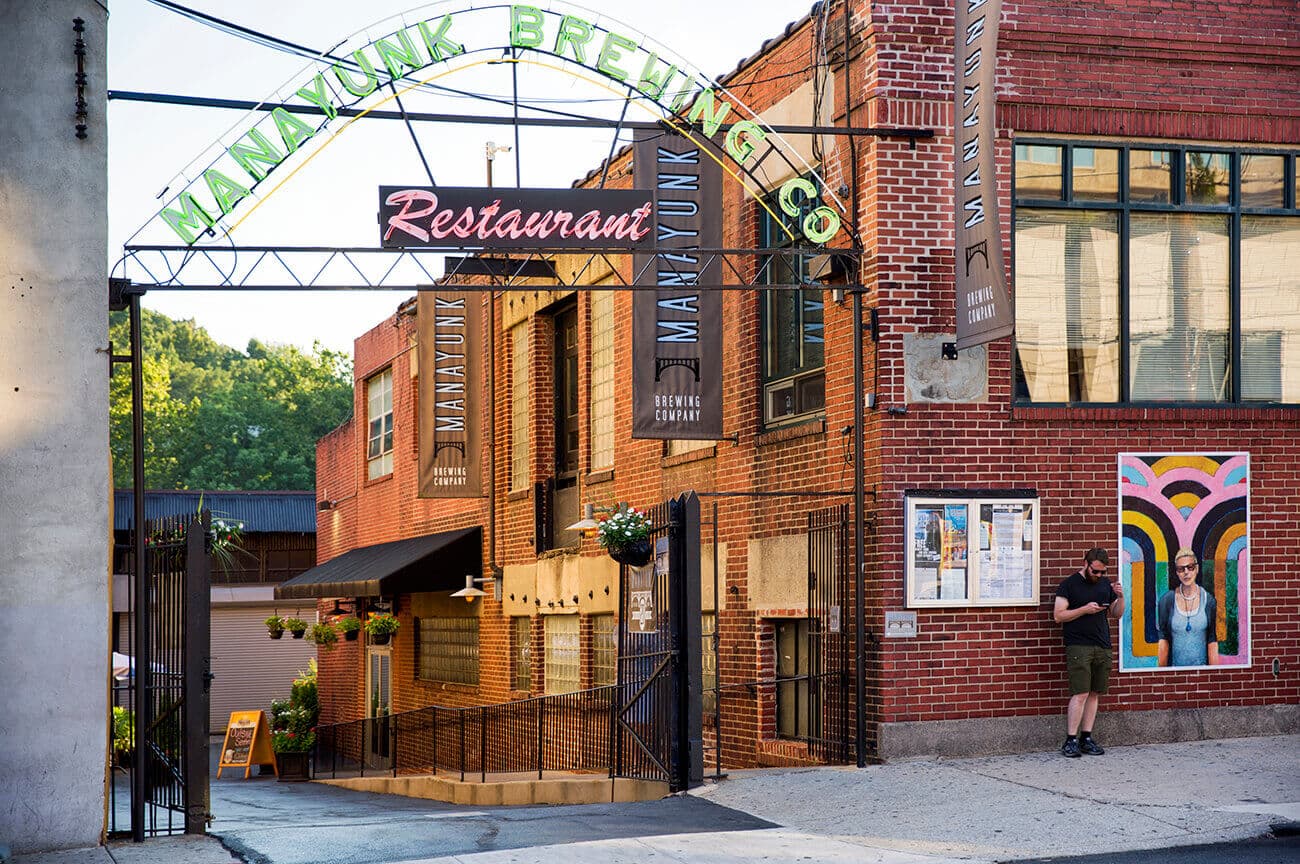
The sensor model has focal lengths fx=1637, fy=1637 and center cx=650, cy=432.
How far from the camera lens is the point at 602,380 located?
71.8 feet

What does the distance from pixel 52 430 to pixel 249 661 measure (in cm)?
3763

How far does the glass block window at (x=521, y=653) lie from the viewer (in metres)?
23.5

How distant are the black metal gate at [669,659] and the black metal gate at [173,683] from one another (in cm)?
374

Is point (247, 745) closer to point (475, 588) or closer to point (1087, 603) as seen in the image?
point (475, 588)

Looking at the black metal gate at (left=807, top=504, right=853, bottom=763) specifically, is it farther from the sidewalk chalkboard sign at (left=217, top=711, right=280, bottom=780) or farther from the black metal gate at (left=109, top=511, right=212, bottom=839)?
the sidewalk chalkboard sign at (left=217, top=711, right=280, bottom=780)

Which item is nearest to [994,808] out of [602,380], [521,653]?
[602,380]

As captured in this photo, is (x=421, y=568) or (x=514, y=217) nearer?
(x=514, y=217)

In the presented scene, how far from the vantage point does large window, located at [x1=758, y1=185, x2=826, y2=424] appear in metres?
15.9

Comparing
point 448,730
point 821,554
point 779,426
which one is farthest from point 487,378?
point 821,554

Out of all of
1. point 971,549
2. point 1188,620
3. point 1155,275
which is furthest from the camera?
point 1155,275

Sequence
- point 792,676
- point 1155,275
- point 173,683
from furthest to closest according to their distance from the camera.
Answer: point 792,676 < point 1155,275 < point 173,683

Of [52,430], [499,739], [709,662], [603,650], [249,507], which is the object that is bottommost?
[499,739]

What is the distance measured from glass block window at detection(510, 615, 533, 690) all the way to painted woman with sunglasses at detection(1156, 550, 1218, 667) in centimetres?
1081

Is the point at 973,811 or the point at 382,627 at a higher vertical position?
the point at 973,811
